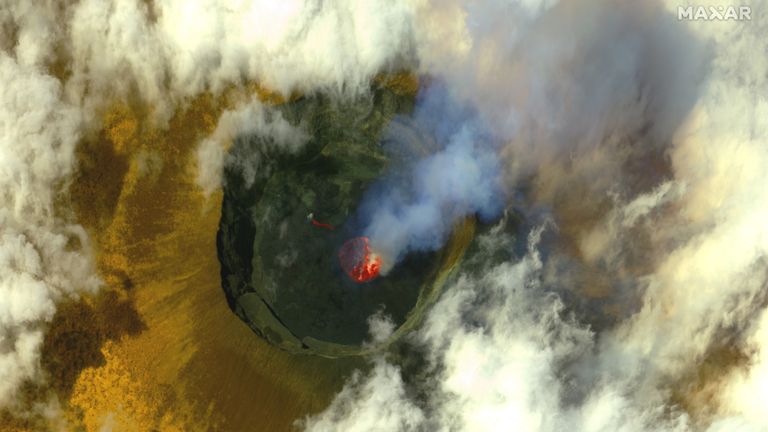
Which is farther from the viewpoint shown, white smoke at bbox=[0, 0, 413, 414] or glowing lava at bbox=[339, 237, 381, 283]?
glowing lava at bbox=[339, 237, 381, 283]

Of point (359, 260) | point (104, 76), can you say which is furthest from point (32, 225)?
point (359, 260)

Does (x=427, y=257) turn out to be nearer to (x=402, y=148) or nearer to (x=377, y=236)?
(x=377, y=236)

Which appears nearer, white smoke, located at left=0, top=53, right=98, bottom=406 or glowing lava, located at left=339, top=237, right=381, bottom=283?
white smoke, located at left=0, top=53, right=98, bottom=406

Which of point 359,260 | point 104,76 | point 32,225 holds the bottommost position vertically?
point 32,225

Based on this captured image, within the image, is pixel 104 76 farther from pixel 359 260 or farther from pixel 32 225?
pixel 359 260

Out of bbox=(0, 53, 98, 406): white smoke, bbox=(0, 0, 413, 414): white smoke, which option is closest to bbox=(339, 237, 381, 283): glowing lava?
bbox=(0, 0, 413, 414): white smoke

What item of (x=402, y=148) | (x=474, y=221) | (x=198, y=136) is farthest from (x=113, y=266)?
(x=474, y=221)

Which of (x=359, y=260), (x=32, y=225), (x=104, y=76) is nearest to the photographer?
(x=32, y=225)

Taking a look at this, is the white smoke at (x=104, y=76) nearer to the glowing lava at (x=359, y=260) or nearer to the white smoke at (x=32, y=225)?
the white smoke at (x=32, y=225)

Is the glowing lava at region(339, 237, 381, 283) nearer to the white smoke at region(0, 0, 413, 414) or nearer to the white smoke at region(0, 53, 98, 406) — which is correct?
the white smoke at region(0, 0, 413, 414)

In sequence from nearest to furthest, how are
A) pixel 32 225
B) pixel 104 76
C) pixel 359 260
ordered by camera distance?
1. pixel 32 225
2. pixel 104 76
3. pixel 359 260
